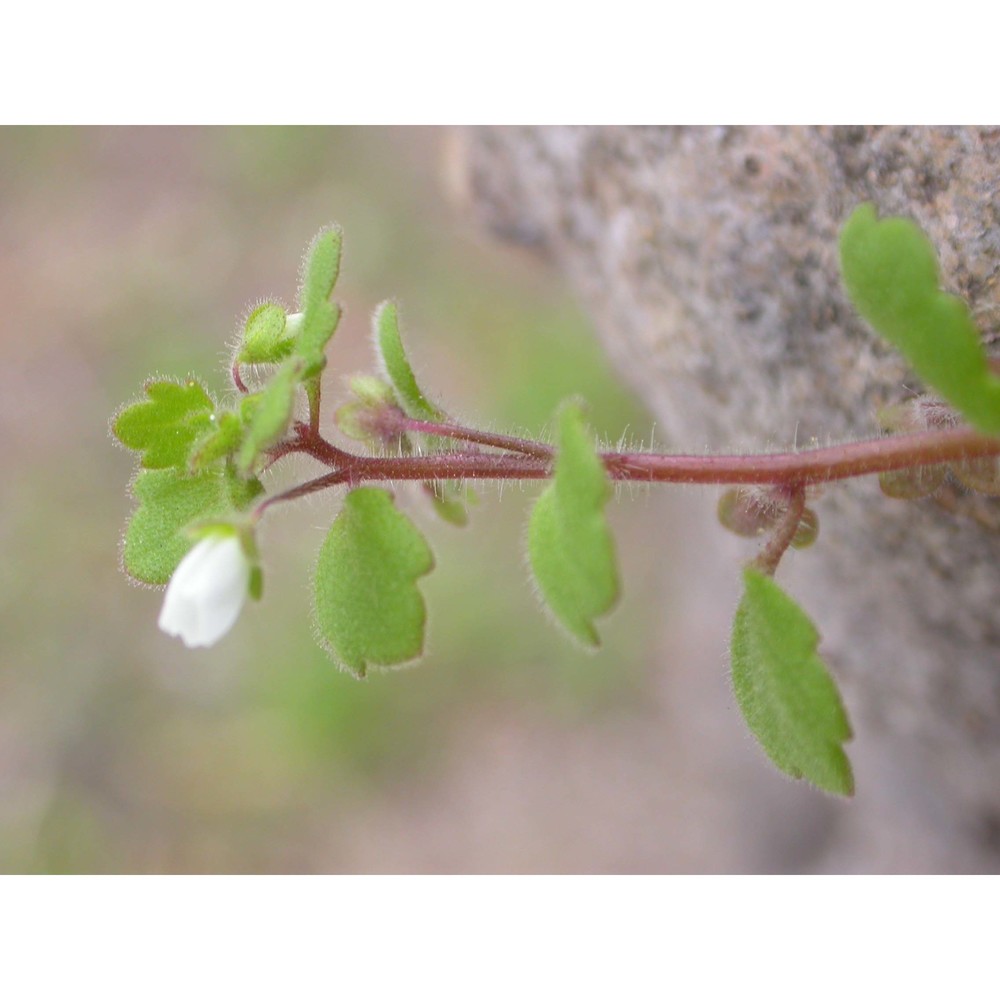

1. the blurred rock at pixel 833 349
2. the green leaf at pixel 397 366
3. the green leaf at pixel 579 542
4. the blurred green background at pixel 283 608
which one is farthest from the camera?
the blurred green background at pixel 283 608

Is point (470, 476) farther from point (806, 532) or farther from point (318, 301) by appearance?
point (806, 532)

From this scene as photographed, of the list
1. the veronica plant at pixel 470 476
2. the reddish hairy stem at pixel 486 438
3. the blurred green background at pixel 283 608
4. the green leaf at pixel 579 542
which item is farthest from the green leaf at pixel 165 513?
the blurred green background at pixel 283 608

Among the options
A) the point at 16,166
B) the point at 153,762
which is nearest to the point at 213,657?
the point at 153,762

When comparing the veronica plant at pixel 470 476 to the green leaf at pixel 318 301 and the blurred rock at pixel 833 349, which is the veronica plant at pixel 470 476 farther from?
the blurred rock at pixel 833 349

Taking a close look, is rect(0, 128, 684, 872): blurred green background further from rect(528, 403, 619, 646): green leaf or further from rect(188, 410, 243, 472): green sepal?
rect(528, 403, 619, 646): green leaf

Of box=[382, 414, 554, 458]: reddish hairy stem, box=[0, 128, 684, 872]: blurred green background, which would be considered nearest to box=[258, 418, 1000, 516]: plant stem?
box=[382, 414, 554, 458]: reddish hairy stem

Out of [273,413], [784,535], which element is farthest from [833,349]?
[273,413]
